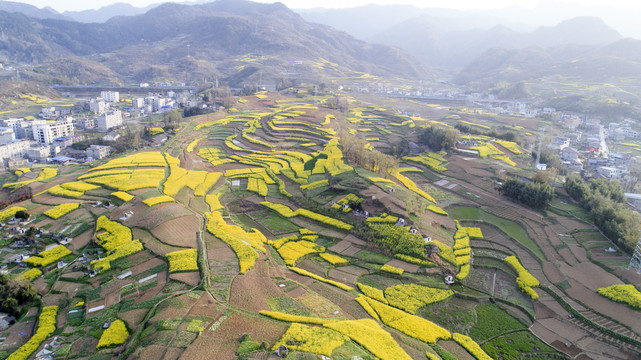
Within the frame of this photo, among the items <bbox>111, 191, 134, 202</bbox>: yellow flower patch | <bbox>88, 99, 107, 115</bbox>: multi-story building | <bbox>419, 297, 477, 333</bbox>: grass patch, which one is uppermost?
<bbox>88, 99, 107, 115</bbox>: multi-story building

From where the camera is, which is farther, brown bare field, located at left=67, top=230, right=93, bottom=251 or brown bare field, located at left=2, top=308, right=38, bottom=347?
brown bare field, located at left=67, top=230, right=93, bottom=251

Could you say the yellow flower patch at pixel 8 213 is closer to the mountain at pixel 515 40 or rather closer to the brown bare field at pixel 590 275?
the brown bare field at pixel 590 275

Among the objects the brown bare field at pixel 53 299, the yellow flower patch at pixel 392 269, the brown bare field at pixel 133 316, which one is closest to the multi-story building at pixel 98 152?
the brown bare field at pixel 53 299

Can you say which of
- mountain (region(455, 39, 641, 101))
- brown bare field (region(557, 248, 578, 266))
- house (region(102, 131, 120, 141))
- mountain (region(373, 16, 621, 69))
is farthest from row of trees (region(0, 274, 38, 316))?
mountain (region(373, 16, 621, 69))

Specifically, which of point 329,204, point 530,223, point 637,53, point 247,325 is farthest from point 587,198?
point 637,53

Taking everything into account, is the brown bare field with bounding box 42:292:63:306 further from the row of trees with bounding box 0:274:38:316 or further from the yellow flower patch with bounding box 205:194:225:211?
the yellow flower patch with bounding box 205:194:225:211

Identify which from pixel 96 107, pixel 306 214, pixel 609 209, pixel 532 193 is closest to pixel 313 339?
pixel 306 214

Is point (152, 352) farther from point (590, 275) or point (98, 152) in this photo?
point (98, 152)
